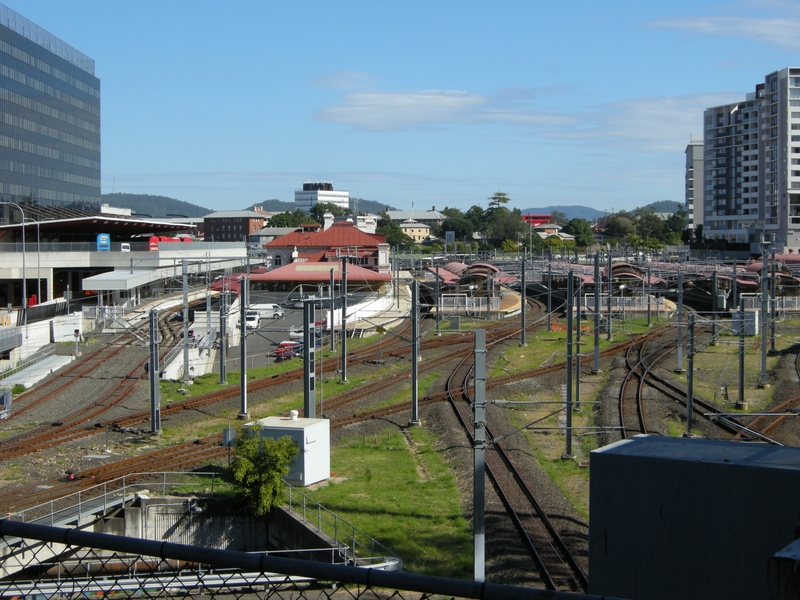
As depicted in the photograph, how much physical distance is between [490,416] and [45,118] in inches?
2172

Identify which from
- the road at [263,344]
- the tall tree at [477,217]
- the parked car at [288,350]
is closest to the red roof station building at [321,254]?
the road at [263,344]

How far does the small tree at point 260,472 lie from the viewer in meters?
12.3

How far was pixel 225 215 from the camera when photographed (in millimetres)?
155125

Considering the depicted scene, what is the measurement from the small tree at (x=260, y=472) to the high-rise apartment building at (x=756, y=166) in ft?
193

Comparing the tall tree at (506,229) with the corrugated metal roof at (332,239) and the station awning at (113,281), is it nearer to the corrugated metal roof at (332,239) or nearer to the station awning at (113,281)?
the corrugated metal roof at (332,239)

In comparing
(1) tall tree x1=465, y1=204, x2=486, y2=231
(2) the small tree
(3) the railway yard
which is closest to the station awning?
(3) the railway yard

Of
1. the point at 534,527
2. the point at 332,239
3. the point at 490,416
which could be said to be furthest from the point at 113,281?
the point at 332,239

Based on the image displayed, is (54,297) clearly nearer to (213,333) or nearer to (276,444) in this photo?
(213,333)

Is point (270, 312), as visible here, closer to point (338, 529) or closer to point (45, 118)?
point (338, 529)

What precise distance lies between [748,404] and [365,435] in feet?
29.6

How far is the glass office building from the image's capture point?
2231 inches

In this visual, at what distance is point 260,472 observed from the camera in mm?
12367

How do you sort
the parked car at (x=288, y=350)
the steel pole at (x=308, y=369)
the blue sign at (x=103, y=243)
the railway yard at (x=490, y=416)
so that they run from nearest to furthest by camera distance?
the railway yard at (x=490, y=416) < the steel pole at (x=308, y=369) < the parked car at (x=288, y=350) < the blue sign at (x=103, y=243)

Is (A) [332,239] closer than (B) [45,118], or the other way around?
(A) [332,239]
